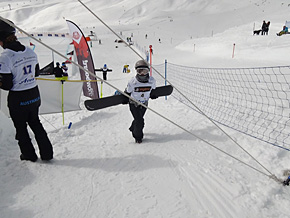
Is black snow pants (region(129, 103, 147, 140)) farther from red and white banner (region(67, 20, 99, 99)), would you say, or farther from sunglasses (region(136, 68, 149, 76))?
red and white banner (region(67, 20, 99, 99))

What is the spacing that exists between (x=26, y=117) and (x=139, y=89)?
195cm

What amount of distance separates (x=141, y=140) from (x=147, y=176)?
1166 mm

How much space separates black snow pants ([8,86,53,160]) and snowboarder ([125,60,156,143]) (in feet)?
5.25

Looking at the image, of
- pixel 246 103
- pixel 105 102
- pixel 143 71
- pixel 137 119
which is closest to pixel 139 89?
pixel 143 71

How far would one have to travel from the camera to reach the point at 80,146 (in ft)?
13.2

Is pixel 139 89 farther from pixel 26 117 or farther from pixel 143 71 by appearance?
pixel 26 117

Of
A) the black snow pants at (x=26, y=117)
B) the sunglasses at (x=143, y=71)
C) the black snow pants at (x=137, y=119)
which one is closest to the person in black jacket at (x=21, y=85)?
the black snow pants at (x=26, y=117)

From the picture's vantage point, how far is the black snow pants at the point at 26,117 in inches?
111

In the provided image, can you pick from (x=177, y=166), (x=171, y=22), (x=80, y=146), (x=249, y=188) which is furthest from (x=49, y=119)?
(x=171, y=22)

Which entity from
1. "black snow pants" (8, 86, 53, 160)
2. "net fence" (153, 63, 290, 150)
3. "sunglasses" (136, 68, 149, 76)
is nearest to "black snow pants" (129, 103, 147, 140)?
"sunglasses" (136, 68, 149, 76)

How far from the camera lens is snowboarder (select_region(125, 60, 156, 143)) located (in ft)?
12.7

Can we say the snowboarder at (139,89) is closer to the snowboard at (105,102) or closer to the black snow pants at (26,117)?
the snowboard at (105,102)

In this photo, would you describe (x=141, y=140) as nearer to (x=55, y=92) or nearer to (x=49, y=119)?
(x=55, y=92)

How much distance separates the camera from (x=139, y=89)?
397cm
